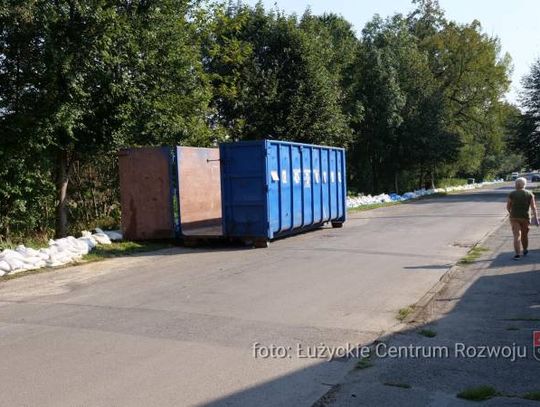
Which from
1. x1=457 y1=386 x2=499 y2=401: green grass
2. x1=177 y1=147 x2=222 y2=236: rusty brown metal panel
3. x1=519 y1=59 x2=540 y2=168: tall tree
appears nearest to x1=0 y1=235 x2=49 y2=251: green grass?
x1=177 y1=147 x2=222 y2=236: rusty brown metal panel

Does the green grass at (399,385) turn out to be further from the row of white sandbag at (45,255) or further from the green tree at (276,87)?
the green tree at (276,87)

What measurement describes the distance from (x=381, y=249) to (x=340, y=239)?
2477 millimetres

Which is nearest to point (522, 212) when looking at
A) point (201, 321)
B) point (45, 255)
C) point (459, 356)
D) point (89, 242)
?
A: point (459, 356)

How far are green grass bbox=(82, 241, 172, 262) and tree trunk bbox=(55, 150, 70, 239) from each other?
2239mm

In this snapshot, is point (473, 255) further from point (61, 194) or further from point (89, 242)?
point (61, 194)

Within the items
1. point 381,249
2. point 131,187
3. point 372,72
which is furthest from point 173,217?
point 372,72

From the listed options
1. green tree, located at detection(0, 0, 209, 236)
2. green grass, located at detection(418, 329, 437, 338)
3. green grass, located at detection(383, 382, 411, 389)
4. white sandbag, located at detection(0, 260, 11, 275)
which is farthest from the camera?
green tree, located at detection(0, 0, 209, 236)

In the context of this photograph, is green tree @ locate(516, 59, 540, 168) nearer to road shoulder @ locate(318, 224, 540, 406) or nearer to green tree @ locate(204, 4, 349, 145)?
green tree @ locate(204, 4, 349, 145)

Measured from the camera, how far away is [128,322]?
720 cm

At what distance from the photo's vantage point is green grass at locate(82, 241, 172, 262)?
1310cm

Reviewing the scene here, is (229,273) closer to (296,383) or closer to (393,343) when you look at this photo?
(393,343)

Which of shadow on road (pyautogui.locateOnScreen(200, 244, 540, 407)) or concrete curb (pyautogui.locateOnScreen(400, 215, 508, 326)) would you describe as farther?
concrete curb (pyautogui.locateOnScreen(400, 215, 508, 326))

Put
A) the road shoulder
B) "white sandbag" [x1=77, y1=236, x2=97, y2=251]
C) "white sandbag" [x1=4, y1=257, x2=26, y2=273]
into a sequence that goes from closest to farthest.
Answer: the road shoulder < "white sandbag" [x1=4, y1=257, x2=26, y2=273] < "white sandbag" [x1=77, y1=236, x2=97, y2=251]

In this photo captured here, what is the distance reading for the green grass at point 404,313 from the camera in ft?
23.8
